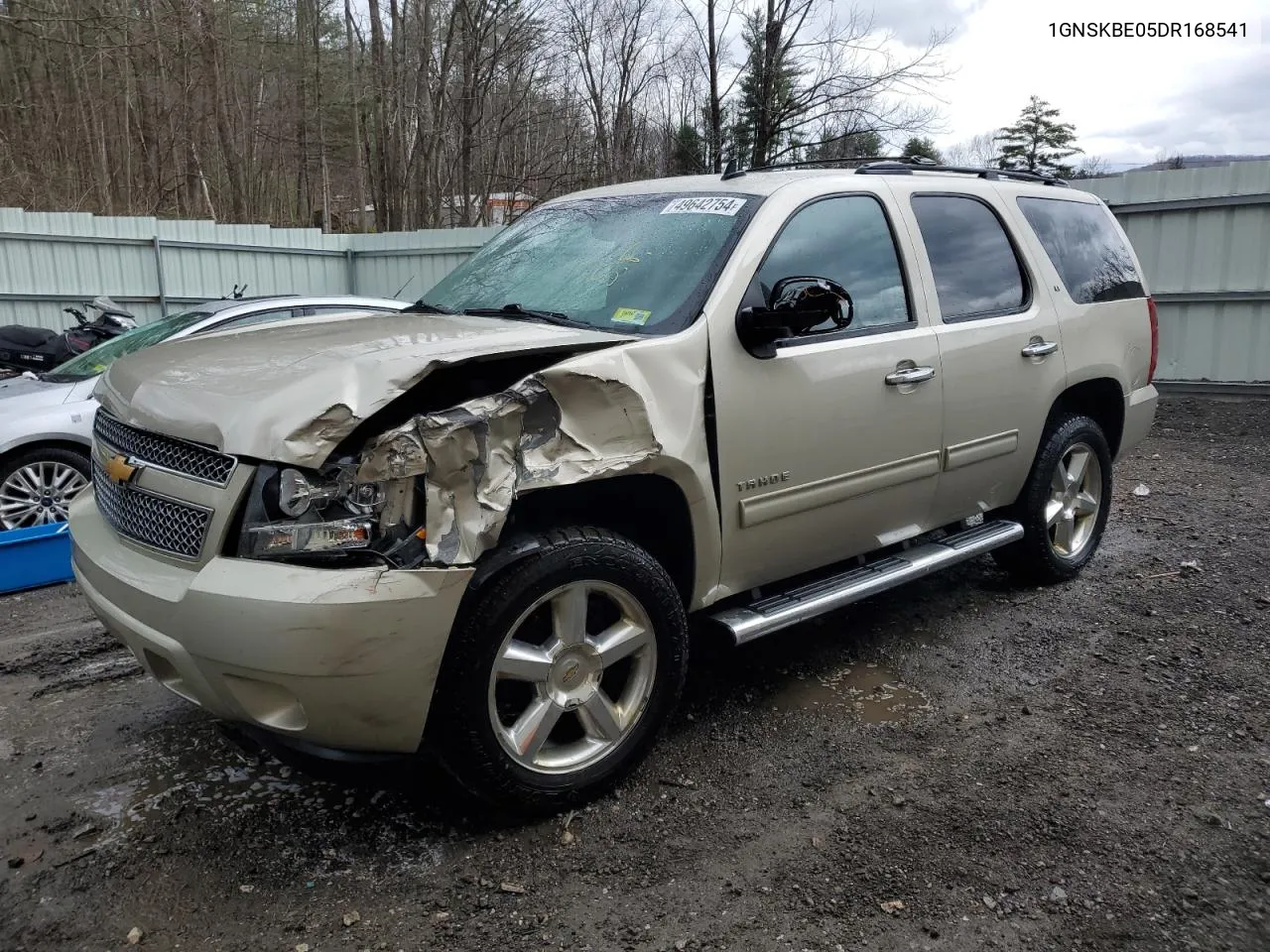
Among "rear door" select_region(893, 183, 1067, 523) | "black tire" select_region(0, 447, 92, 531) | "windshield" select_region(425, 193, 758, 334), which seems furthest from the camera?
"black tire" select_region(0, 447, 92, 531)

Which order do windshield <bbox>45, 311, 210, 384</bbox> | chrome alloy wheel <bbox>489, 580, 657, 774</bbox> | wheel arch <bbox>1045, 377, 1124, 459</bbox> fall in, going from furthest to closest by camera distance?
windshield <bbox>45, 311, 210, 384</bbox>
wheel arch <bbox>1045, 377, 1124, 459</bbox>
chrome alloy wheel <bbox>489, 580, 657, 774</bbox>

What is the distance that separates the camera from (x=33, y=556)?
5.10m

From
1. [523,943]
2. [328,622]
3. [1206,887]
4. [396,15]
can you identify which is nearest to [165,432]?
[328,622]

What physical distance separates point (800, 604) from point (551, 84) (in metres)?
19.6

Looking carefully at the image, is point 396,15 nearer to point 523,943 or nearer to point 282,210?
point 282,210

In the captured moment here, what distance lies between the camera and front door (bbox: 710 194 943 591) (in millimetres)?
3166

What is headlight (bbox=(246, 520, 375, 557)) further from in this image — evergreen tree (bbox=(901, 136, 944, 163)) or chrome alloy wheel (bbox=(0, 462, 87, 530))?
evergreen tree (bbox=(901, 136, 944, 163))

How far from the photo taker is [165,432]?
104 inches

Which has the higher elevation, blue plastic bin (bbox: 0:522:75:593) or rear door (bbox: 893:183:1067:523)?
rear door (bbox: 893:183:1067:523)

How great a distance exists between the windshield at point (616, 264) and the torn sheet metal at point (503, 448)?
0.47 meters

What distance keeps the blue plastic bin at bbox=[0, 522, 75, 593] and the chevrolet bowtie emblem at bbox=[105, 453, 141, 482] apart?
264 cm

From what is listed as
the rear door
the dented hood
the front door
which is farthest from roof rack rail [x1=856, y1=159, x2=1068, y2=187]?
the dented hood

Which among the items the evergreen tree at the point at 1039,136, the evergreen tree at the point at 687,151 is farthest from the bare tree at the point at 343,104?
the evergreen tree at the point at 1039,136

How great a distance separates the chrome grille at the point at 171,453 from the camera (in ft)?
8.30
